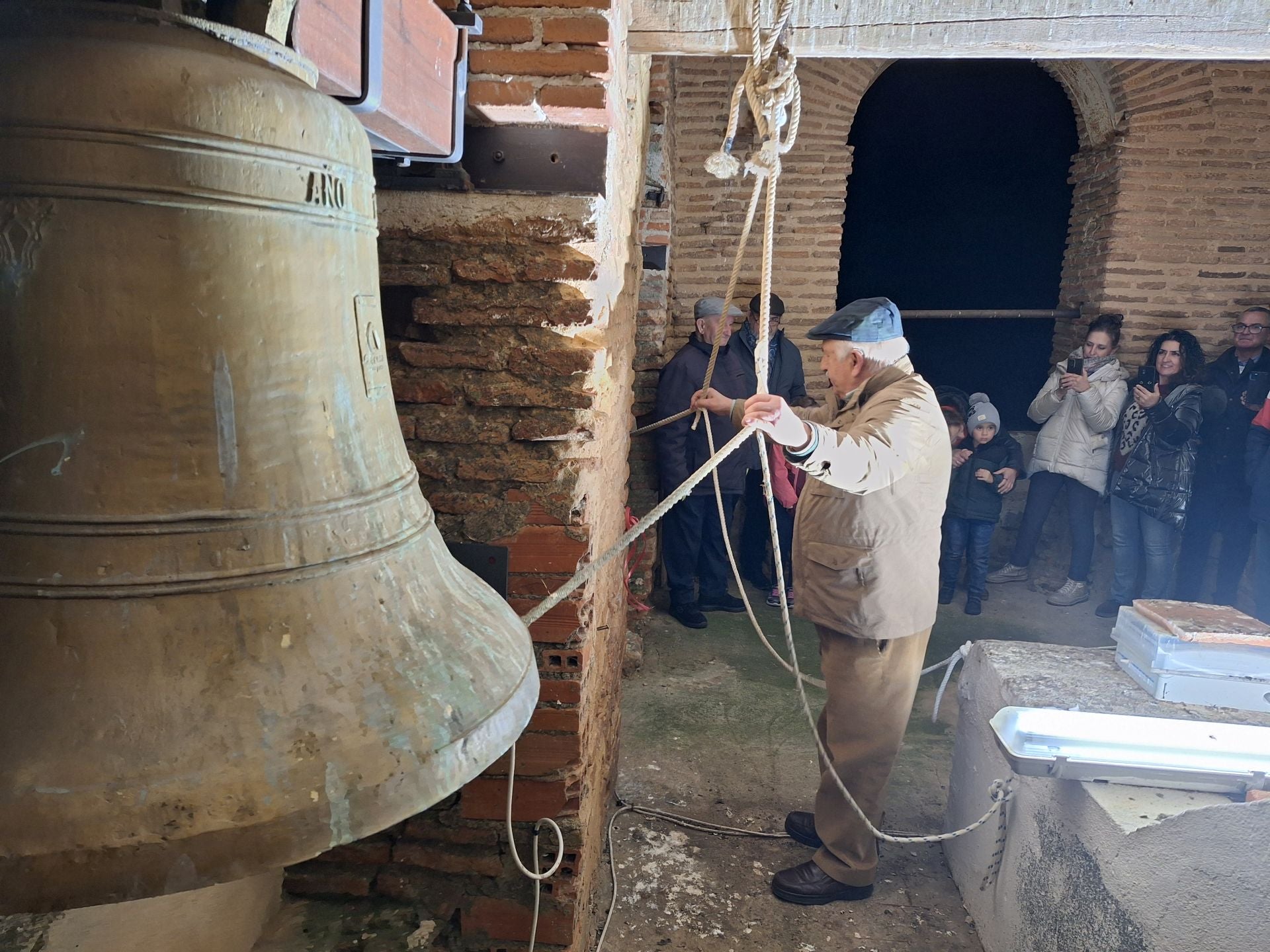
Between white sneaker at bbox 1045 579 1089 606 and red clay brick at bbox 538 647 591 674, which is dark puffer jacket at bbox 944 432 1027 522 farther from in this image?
red clay brick at bbox 538 647 591 674

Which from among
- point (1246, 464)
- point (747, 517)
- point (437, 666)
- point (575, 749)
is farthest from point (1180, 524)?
point (437, 666)

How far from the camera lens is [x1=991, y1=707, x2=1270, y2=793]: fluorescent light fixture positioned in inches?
85.2

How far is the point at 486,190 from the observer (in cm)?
197

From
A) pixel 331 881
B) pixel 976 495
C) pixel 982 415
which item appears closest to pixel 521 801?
pixel 331 881

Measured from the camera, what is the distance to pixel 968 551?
6.12 meters

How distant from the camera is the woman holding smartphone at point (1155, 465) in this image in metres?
5.59

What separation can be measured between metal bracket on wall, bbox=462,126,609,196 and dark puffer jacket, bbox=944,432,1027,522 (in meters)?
4.71

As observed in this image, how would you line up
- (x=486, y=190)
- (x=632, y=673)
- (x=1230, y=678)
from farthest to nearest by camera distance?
1. (x=632, y=673)
2. (x=1230, y=678)
3. (x=486, y=190)

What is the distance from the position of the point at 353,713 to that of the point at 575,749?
154 cm

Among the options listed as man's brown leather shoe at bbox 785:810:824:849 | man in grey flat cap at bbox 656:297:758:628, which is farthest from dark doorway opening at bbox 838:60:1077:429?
man's brown leather shoe at bbox 785:810:824:849

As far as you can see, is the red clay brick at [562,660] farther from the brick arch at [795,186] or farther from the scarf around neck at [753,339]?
the brick arch at [795,186]

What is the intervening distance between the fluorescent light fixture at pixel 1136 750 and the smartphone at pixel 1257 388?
4016mm

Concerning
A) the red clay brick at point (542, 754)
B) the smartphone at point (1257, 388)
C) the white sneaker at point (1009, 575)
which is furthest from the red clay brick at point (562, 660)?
the smartphone at point (1257, 388)

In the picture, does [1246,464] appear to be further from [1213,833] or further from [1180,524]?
[1213,833]
